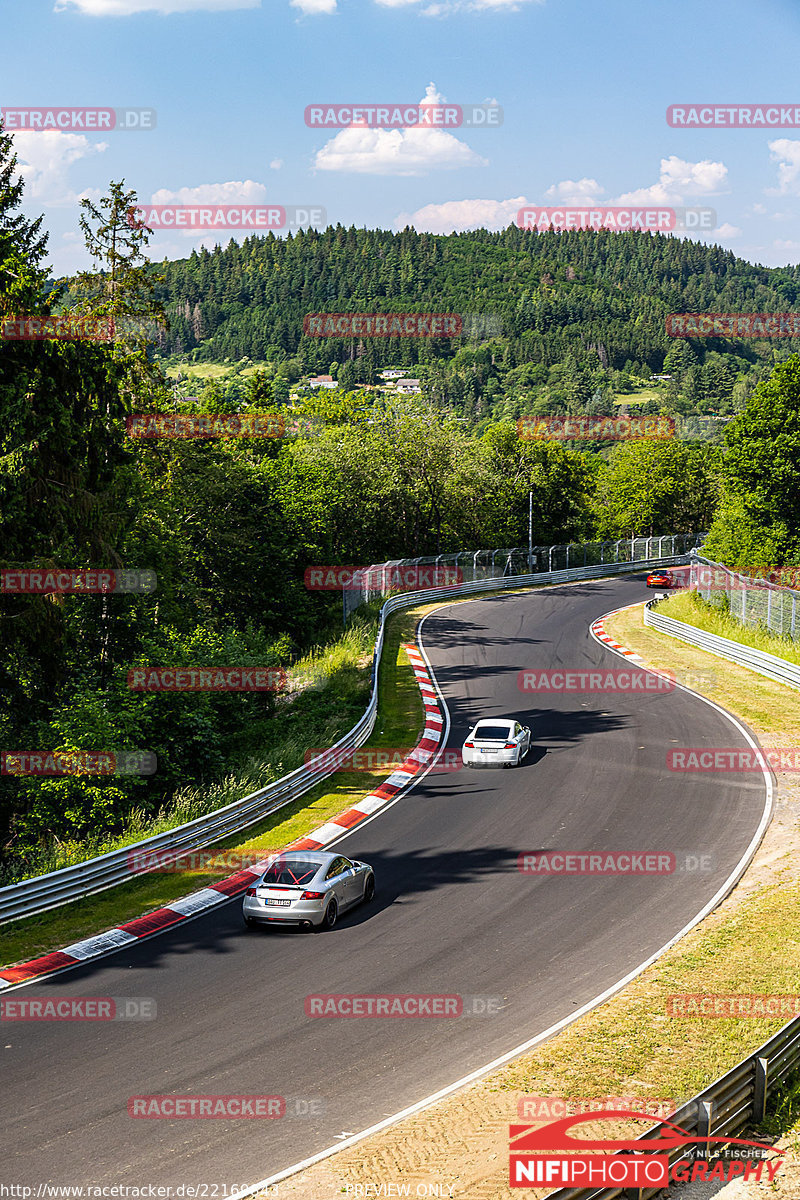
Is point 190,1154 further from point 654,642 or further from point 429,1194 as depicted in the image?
point 654,642

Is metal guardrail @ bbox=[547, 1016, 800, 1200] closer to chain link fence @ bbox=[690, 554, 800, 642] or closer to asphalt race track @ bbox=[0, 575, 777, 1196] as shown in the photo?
asphalt race track @ bbox=[0, 575, 777, 1196]

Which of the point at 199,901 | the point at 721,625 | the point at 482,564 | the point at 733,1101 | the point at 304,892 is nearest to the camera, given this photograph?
the point at 733,1101

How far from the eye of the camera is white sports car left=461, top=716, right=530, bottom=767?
25266 millimetres

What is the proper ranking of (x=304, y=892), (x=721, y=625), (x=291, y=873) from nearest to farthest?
(x=304, y=892)
(x=291, y=873)
(x=721, y=625)

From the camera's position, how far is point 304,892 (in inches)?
625

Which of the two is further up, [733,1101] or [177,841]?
[733,1101]

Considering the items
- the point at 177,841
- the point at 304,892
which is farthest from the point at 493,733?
the point at 304,892

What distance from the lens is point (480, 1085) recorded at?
11117 millimetres

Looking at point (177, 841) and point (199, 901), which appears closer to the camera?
point (199, 901)

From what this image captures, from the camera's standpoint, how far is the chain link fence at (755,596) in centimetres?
3672

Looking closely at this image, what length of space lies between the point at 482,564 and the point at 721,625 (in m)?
22.6

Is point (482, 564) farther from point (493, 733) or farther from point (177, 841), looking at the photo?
point (177, 841)

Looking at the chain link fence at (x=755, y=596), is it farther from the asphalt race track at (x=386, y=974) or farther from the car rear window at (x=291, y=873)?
the car rear window at (x=291, y=873)

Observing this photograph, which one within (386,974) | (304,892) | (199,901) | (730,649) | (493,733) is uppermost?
(730,649)
